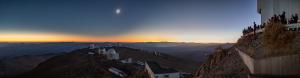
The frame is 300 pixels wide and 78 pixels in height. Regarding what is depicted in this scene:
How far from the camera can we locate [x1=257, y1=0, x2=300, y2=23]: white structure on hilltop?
24188mm

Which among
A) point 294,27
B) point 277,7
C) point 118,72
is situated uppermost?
point 277,7

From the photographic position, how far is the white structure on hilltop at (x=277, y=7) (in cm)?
2419

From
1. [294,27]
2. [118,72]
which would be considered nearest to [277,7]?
[294,27]

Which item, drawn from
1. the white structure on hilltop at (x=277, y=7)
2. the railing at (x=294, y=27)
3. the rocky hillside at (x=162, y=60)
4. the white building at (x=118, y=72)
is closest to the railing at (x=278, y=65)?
the railing at (x=294, y=27)

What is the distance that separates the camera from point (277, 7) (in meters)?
28.6

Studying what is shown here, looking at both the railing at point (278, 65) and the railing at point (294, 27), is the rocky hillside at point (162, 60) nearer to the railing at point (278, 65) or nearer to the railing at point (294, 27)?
the railing at point (294, 27)

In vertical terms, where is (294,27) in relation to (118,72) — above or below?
above

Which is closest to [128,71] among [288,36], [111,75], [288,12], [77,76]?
[111,75]

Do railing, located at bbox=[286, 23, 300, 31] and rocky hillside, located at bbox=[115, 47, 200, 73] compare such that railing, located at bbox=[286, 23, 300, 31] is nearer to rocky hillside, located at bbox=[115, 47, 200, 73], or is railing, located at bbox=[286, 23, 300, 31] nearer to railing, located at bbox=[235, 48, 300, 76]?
railing, located at bbox=[235, 48, 300, 76]

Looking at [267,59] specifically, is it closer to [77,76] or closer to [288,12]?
[288,12]

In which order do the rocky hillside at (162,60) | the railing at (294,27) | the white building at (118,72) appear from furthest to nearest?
the rocky hillside at (162,60) → the white building at (118,72) → the railing at (294,27)

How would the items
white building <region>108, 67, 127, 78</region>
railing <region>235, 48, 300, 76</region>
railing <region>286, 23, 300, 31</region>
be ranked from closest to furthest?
railing <region>235, 48, 300, 76</region> < railing <region>286, 23, 300, 31</region> < white building <region>108, 67, 127, 78</region>

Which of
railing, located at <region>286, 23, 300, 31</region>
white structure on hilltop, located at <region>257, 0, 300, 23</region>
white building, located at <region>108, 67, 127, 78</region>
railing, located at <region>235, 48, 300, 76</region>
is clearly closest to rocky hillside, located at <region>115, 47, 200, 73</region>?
white building, located at <region>108, 67, 127, 78</region>

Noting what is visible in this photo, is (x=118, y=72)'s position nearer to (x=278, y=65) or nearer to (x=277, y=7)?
(x=277, y=7)
